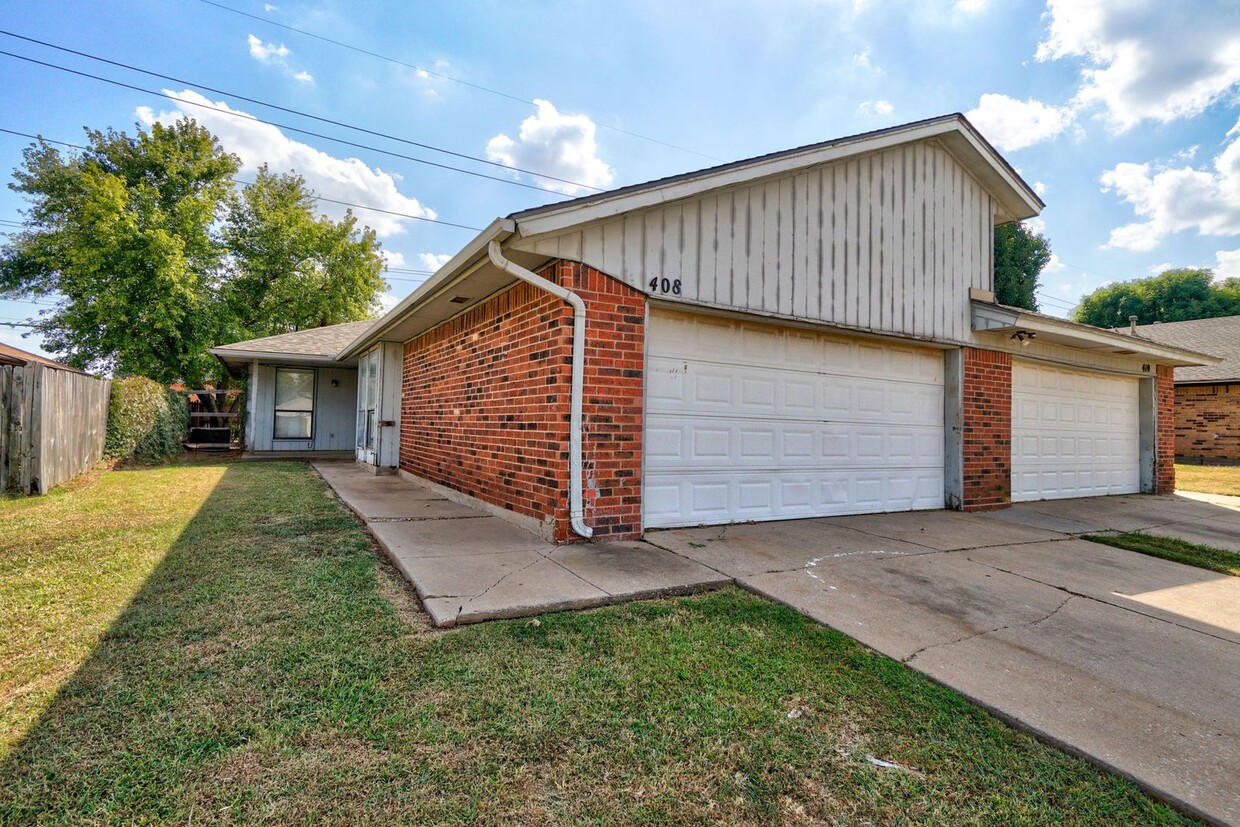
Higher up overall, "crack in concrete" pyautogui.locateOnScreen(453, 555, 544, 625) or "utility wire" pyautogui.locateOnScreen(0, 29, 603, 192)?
"utility wire" pyautogui.locateOnScreen(0, 29, 603, 192)

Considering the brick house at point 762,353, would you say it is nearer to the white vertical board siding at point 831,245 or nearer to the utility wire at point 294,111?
the white vertical board siding at point 831,245

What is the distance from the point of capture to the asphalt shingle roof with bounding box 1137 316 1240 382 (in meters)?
14.8

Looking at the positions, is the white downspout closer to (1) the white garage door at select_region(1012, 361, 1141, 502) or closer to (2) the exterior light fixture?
(2) the exterior light fixture

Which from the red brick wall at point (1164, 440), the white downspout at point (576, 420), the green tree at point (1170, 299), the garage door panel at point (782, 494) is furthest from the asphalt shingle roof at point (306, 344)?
the green tree at point (1170, 299)

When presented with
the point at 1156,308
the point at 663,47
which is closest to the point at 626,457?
the point at 663,47

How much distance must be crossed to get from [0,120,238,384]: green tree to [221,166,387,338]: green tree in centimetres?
116

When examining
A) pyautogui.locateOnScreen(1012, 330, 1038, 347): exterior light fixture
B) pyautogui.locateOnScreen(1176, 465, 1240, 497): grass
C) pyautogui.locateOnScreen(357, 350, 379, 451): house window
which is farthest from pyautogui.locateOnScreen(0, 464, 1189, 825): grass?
pyautogui.locateOnScreen(1176, 465, 1240, 497): grass

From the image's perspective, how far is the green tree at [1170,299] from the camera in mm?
34138

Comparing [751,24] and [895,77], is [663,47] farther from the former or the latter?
[895,77]

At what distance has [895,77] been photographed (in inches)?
318

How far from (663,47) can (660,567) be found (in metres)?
9.09

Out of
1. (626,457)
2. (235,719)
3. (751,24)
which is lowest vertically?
(235,719)

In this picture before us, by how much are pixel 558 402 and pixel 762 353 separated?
2.38 meters

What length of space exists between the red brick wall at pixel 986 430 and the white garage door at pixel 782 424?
0.30 meters
